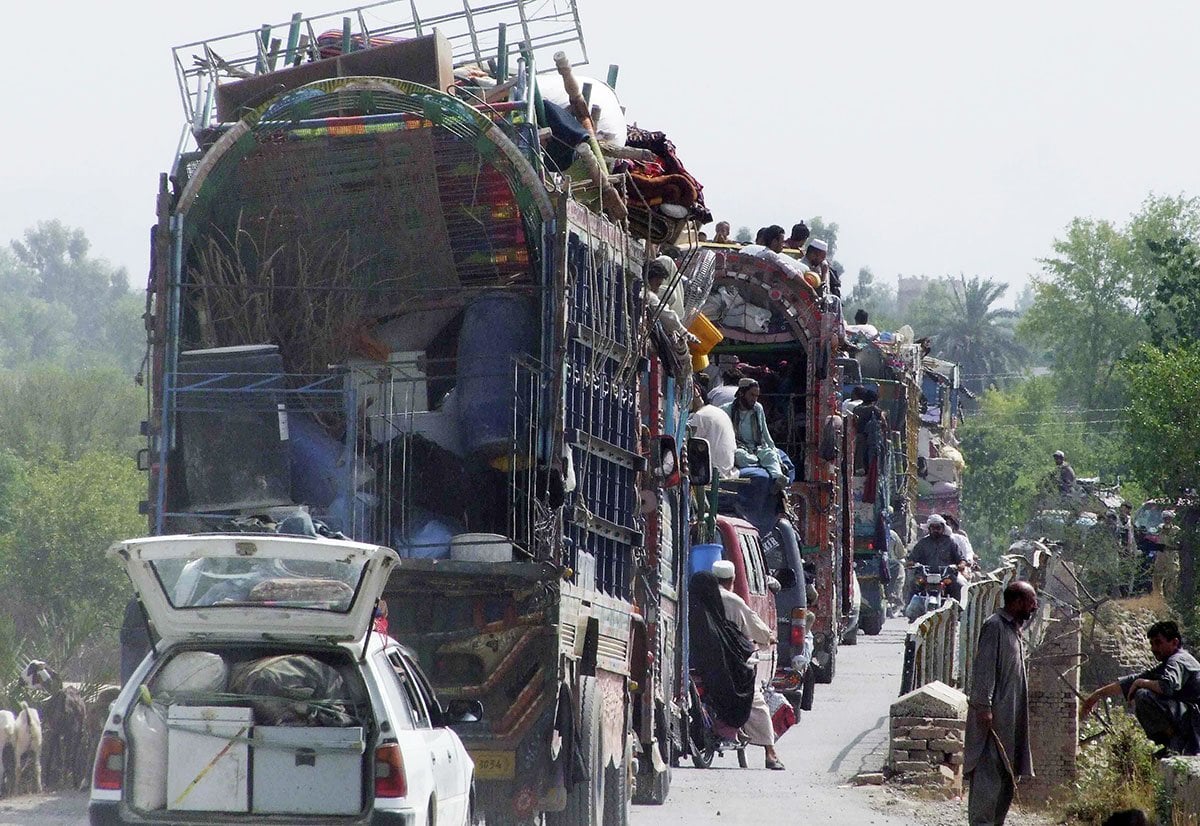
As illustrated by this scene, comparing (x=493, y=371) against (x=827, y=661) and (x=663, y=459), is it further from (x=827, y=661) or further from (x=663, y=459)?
(x=827, y=661)

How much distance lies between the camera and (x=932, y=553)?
74.8 ft

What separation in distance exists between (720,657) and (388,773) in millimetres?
7502

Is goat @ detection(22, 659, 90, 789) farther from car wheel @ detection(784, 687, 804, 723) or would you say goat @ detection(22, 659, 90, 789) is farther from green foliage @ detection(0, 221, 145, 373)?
green foliage @ detection(0, 221, 145, 373)

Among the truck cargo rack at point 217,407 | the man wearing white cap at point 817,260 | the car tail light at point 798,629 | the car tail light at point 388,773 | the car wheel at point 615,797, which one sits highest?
the man wearing white cap at point 817,260

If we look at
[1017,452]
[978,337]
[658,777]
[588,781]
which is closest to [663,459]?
[658,777]

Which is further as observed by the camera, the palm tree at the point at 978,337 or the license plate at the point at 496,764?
the palm tree at the point at 978,337

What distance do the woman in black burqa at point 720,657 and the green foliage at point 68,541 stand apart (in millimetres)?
32608

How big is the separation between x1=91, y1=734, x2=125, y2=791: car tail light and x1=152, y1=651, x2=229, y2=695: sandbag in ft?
0.99

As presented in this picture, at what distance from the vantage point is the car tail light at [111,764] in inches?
310

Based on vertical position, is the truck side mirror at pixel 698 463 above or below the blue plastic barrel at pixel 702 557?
above

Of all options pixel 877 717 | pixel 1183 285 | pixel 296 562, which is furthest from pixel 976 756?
pixel 1183 285

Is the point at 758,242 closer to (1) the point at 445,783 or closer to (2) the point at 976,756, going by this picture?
(2) the point at 976,756

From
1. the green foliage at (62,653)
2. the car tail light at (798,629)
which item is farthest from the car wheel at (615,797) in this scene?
the car tail light at (798,629)

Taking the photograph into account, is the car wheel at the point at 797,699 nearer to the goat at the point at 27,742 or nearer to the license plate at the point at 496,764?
the goat at the point at 27,742
